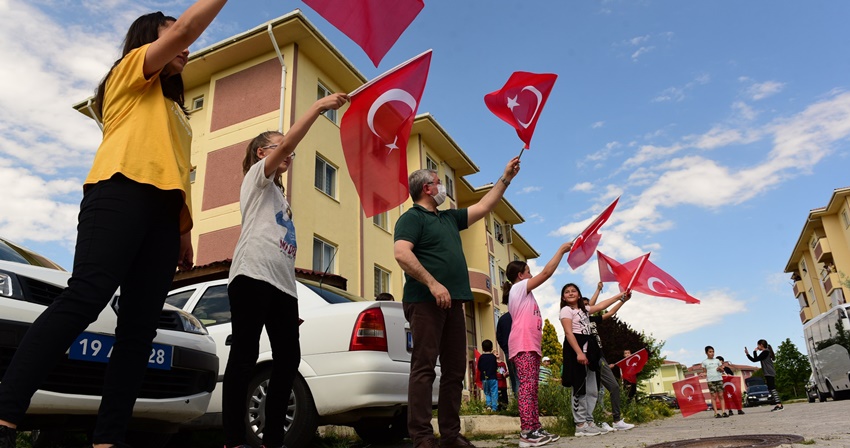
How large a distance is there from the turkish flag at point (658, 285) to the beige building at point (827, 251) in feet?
121

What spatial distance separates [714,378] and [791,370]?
42.0 meters

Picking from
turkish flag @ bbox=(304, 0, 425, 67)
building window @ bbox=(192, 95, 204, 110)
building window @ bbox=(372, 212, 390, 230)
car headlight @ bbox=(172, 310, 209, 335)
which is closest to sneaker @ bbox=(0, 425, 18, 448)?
car headlight @ bbox=(172, 310, 209, 335)

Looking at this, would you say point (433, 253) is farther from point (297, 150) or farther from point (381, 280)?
point (381, 280)

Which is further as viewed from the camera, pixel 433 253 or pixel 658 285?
pixel 658 285

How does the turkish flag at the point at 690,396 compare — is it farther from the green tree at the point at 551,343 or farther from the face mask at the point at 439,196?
the green tree at the point at 551,343

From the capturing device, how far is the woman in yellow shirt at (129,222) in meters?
2.36

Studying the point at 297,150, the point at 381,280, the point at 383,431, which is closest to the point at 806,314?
the point at 381,280

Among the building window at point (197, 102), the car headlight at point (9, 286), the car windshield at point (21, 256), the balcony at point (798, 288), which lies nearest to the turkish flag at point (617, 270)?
the car windshield at point (21, 256)

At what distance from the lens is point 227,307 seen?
18.9 feet

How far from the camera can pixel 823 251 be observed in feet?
153

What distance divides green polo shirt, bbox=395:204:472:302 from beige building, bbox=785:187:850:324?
43.8 meters

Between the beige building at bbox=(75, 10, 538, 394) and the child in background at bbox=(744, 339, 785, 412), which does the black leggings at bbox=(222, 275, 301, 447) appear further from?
the child in background at bbox=(744, 339, 785, 412)

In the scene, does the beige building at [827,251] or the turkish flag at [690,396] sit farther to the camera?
the beige building at [827,251]

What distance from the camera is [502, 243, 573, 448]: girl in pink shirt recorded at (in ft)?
18.3
